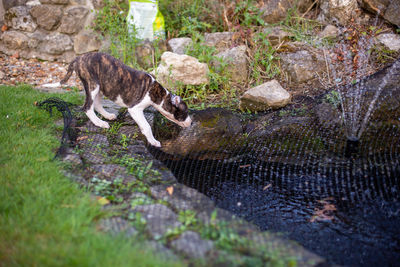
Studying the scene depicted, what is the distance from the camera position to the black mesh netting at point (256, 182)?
2.34 m

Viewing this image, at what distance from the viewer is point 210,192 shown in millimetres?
3396

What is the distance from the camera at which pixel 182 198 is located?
9.22ft

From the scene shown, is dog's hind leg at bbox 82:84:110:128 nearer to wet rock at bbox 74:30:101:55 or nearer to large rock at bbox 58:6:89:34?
wet rock at bbox 74:30:101:55

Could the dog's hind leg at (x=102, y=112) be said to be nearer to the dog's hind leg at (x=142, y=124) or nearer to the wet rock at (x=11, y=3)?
the dog's hind leg at (x=142, y=124)

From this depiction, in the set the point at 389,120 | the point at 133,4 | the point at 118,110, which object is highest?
the point at 133,4

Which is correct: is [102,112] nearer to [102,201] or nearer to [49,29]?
[102,201]

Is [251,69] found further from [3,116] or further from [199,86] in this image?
[3,116]

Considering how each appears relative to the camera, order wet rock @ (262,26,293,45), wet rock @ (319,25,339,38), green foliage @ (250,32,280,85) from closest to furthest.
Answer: green foliage @ (250,32,280,85) < wet rock @ (319,25,339,38) < wet rock @ (262,26,293,45)

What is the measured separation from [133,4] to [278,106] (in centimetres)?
402

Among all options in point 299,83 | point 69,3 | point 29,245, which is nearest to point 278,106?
point 299,83

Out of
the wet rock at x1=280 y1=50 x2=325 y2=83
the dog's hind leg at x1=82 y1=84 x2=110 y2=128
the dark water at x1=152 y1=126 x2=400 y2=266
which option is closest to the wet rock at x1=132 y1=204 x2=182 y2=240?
the dark water at x1=152 y1=126 x2=400 y2=266

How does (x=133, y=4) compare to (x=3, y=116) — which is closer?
(x=3, y=116)

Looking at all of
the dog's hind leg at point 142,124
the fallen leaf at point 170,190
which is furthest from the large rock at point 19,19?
the fallen leaf at point 170,190

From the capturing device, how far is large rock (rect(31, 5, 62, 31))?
7441 mm
